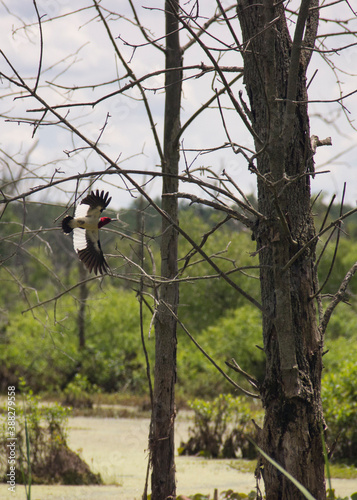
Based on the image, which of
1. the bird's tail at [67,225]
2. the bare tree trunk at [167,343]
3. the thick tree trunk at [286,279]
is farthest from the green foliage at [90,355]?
the thick tree trunk at [286,279]

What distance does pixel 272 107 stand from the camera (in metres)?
2.05

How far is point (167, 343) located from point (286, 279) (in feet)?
6.20

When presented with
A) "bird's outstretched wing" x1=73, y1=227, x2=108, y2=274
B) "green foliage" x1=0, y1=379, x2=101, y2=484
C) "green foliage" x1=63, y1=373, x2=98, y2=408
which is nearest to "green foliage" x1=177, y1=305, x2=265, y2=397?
"green foliage" x1=63, y1=373, x2=98, y2=408

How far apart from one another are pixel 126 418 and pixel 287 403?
34.4ft

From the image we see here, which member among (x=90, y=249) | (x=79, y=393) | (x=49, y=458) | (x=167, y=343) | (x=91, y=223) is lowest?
(x=49, y=458)

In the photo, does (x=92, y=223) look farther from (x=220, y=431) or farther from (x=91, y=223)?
(x=220, y=431)

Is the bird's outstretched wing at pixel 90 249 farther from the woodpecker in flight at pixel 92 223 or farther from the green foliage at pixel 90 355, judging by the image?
the green foliage at pixel 90 355

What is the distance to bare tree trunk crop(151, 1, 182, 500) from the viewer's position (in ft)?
12.2

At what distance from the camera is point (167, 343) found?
3.78 meters

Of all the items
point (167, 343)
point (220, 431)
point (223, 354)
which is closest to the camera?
point (167, 343)

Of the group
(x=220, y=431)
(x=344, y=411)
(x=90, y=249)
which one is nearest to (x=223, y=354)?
(x=220, y=431)

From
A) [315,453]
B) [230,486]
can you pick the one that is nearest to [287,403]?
[315,453]

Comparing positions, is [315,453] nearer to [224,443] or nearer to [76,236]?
[76,236]

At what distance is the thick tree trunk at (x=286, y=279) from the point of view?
6.59ft
